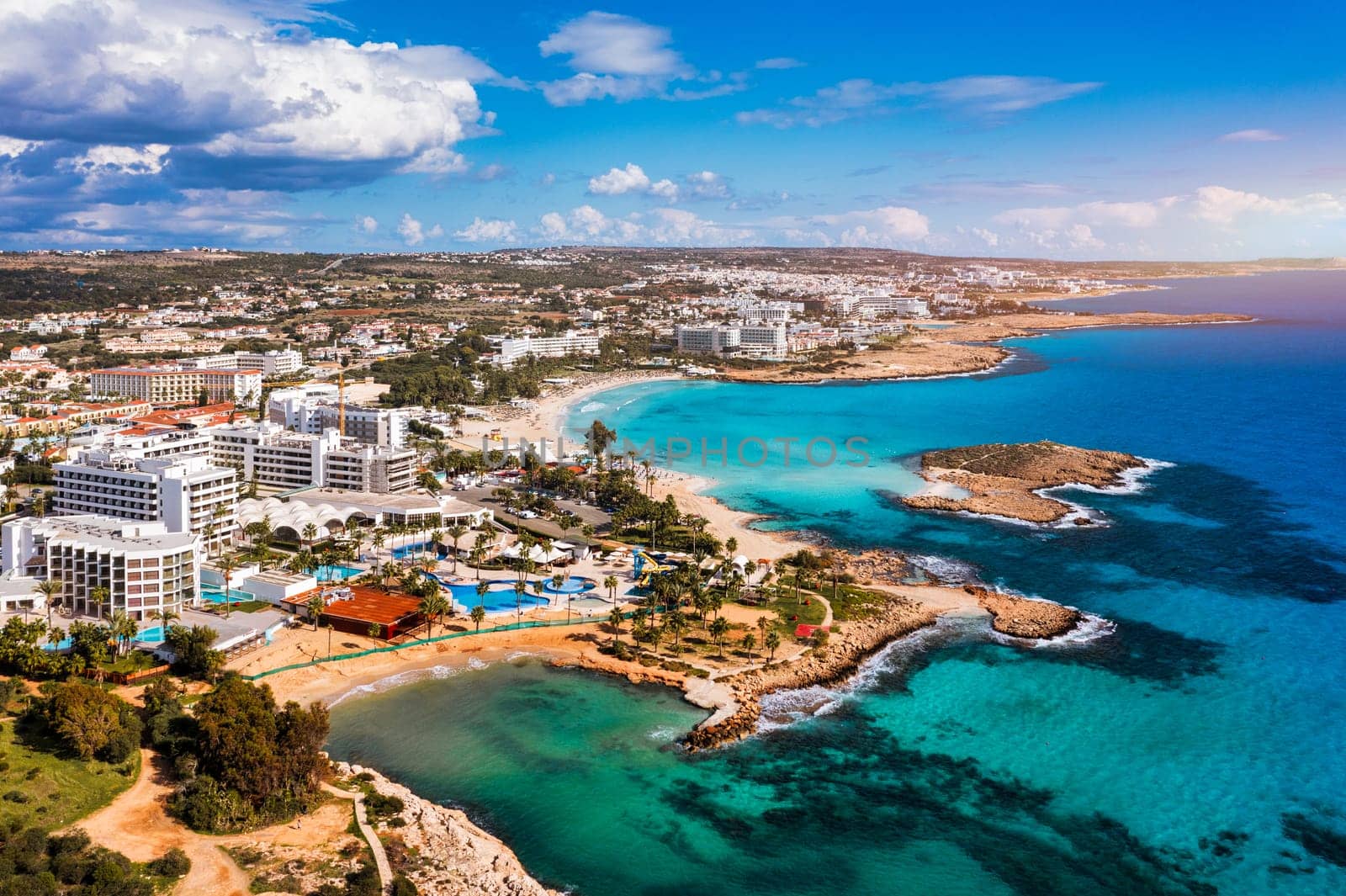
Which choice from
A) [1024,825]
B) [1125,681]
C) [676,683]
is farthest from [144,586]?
[1125,681]

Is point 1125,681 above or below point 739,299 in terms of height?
below

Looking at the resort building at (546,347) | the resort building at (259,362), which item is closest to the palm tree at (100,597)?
the resort building at (259,362)

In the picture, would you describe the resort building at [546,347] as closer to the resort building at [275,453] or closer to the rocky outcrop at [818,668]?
the resort building at [275,453]

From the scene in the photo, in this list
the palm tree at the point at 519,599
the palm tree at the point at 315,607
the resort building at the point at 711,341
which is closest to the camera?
the palm tree at the point at 315,607

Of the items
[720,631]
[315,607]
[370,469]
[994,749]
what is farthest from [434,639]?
[370,469]

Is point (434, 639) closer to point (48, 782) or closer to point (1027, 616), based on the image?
point (48, 782)

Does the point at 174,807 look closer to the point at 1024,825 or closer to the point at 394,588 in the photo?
the point at 394,588
